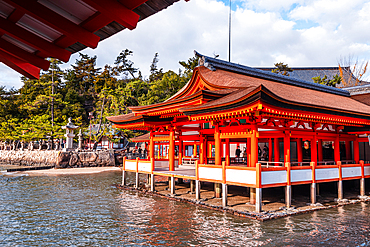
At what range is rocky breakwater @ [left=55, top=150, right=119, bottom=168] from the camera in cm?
3494

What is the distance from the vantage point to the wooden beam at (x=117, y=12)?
3.01 metres

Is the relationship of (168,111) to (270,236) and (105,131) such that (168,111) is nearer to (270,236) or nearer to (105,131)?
(270,236)

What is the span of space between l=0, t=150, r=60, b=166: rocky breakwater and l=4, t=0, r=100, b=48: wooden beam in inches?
1372

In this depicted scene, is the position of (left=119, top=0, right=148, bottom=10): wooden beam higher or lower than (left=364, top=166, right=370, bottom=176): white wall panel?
higher

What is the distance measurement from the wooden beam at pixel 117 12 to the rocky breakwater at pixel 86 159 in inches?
1374

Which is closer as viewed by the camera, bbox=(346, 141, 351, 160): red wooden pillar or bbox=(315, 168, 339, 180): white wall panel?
bbox=(315, 168, 339, 180): white wall panel

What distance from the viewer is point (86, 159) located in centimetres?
3619

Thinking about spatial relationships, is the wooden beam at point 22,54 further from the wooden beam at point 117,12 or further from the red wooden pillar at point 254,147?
the red wooden pillar at point 254,147

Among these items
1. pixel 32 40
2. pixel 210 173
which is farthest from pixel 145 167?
pixel 32 40

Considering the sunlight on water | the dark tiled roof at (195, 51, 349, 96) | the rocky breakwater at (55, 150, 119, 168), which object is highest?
the dark tiled roof at (195, 51, 349, 96)

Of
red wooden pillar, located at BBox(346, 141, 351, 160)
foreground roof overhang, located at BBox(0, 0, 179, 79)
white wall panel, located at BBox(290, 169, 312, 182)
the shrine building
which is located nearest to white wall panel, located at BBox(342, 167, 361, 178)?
the shrine building

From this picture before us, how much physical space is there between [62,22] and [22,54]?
3.87 feet

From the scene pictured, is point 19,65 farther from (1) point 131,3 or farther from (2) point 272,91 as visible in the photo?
(2) point 272,91

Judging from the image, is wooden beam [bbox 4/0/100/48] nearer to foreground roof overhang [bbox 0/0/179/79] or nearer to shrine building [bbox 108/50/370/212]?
foreground roof overhang [bbox 0/0/179/79]
